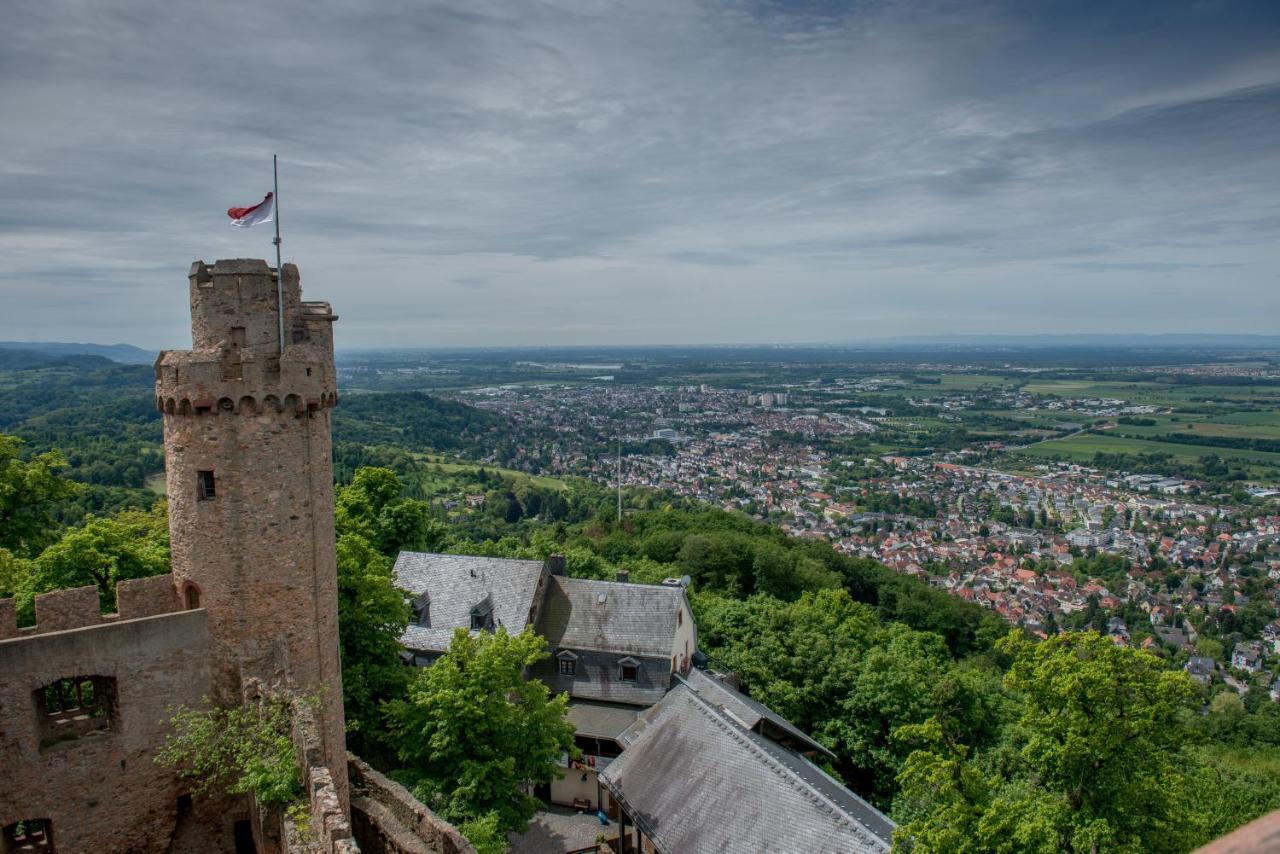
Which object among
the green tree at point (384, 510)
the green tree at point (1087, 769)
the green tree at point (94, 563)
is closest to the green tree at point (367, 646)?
the green tree at point (94, 563)

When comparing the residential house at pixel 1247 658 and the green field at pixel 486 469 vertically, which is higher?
the green field at pixel 486 469

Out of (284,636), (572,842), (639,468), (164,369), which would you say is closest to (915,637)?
(572,842)

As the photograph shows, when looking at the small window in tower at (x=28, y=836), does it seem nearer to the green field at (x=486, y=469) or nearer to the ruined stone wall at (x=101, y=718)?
the ruined stone wall at (x=101, y=718)

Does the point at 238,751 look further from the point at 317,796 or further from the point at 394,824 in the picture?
the point at 317,796

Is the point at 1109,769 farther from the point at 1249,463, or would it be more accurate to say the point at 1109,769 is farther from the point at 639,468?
the point at 1249,463

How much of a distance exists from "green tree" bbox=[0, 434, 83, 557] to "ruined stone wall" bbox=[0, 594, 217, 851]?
55.6ft

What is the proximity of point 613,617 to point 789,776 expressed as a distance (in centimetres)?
1474

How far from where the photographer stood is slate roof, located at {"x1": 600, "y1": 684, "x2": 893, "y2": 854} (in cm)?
2178

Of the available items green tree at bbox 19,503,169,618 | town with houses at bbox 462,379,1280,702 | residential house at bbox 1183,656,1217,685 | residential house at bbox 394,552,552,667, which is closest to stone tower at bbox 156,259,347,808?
green tree at bbox 19,503,169,618

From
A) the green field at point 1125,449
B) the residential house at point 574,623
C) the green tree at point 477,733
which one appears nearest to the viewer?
the green tree at point 477,733

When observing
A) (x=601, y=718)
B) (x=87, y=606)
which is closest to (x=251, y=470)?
(x=87, y=606)

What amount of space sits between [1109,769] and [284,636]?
17.7m

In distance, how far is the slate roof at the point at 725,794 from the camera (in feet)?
71.5

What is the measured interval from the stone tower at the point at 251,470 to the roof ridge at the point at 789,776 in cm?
1332
